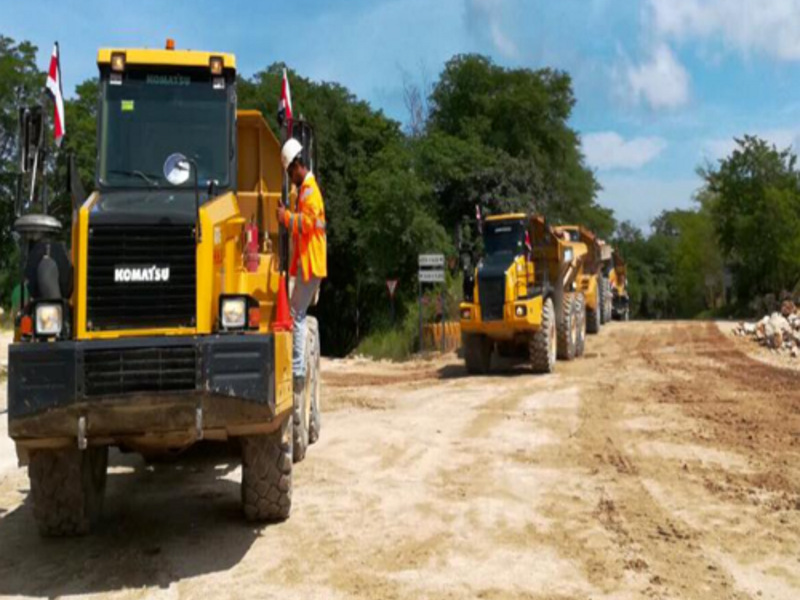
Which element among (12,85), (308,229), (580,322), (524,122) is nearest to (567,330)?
(580,322)

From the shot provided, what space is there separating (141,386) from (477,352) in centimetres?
1291

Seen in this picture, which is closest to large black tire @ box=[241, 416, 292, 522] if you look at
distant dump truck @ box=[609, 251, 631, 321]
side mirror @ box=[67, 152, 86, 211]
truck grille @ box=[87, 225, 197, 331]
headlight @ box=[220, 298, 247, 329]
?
headlight @ box=[220, 298, 247, 329]

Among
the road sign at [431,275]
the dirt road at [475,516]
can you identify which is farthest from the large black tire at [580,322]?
the dirt road at [475,516]

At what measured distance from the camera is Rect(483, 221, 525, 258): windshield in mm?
17703

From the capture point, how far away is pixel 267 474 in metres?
6.21

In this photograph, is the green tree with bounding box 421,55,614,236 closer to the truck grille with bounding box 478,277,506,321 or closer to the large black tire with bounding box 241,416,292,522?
the truck grille with bounding box 478,277,506,321

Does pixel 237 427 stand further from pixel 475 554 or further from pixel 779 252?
pixel 779 252

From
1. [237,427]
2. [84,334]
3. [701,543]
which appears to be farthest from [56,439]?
[701,543]

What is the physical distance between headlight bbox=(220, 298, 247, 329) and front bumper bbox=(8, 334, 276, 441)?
165 millimetres

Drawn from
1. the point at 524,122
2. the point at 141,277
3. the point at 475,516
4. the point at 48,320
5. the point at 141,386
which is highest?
the point at 524,122

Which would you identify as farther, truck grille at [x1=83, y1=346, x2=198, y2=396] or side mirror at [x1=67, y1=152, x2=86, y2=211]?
side mirror at [x1=67, y1=152, x2=86, y2=211]

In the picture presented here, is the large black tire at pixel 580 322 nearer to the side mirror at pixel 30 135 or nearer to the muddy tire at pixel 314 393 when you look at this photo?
the muddy tire at pixel 314 393

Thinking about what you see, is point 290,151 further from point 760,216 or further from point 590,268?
point 760,216

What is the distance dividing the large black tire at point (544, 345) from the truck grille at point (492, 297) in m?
0.90
